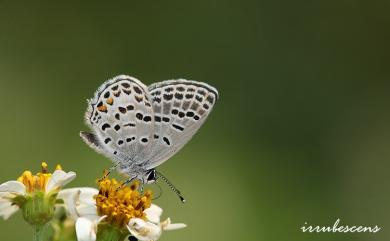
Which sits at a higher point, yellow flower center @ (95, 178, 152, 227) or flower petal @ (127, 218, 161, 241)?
yellow flower center @ (95, 178, 152, 227)

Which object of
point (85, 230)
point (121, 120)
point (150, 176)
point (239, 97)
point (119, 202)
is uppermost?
point (239, 97)

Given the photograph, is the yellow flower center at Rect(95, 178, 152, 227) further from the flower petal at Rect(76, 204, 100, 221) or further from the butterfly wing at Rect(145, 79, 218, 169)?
the butterfly wing at Rect(145, 79, 218, 169)

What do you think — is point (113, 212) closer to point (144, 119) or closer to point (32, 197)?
point (32, 197)

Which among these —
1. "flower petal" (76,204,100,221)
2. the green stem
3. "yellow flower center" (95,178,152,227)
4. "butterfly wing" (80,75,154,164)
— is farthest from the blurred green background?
the green stem

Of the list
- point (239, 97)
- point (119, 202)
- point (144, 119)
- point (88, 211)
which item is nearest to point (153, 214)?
point (119, 202)

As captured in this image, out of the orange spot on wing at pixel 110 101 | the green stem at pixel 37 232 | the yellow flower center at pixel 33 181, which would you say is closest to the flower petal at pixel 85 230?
the green stem at pixel 37 232
